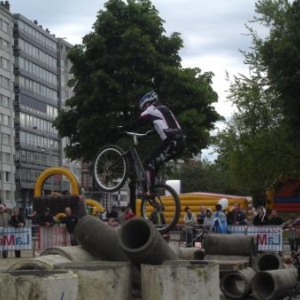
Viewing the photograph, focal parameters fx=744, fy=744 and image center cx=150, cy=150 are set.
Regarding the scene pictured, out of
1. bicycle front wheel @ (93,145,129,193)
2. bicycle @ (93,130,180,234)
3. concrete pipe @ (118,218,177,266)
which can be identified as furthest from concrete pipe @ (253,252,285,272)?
concrete pipe @ (118,218,177,266)

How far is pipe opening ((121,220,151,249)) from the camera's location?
472 inches

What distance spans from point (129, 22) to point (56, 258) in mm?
26820

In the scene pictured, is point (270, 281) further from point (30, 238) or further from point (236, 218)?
point (236, 218)

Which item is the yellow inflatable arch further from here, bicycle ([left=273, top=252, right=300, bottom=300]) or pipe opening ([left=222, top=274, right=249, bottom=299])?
bicycle ([left=273, top=252, right=300, bottom=300])

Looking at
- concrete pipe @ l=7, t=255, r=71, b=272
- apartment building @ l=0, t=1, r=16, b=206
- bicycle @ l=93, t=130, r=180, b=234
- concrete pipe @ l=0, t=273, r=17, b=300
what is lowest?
concrete pipe @ l=0, t=273, r=17, b=300

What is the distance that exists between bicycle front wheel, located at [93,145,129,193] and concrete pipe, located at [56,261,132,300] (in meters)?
4.16

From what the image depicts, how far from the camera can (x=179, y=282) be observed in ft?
34.6

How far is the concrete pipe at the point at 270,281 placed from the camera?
46.0ft

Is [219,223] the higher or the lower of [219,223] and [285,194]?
the lower

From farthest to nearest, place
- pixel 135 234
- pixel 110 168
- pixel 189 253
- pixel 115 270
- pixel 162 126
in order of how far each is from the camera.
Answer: pixel 189 253 < pixel 110 168 < pixel 162 126 < pixel 135 234 < pixel 115 270

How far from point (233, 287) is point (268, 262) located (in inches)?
46.4

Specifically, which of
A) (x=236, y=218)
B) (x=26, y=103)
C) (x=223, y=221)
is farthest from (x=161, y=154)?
(x=26, y=103)

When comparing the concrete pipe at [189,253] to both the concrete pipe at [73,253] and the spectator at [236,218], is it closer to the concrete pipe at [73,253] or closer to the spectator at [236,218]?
the concrete pipe at [73,253]

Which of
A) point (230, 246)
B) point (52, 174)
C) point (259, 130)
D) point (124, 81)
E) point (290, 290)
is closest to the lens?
point (290, 290)
